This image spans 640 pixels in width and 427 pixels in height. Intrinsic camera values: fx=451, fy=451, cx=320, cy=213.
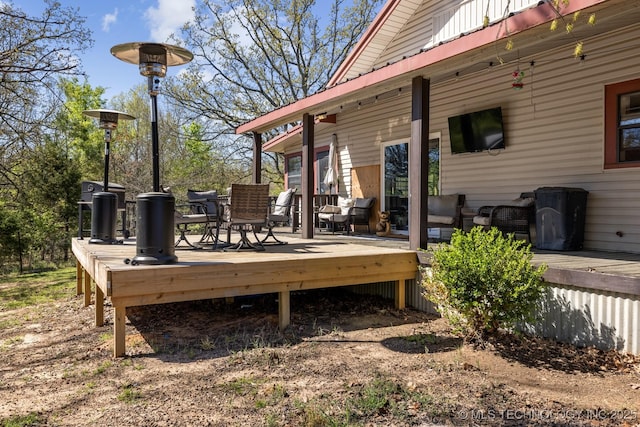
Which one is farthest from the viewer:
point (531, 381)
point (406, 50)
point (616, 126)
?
point (406, 50)

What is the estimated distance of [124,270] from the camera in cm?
345

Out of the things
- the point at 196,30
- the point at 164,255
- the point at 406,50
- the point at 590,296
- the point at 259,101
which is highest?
the point at 196,30

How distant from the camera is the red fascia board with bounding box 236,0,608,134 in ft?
11.0

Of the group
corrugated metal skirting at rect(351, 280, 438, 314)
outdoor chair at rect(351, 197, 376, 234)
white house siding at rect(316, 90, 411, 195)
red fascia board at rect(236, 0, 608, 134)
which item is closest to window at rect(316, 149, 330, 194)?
white house siding at rect(316, 90, 411, 195)

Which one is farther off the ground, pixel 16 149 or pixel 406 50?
pixel 406 50

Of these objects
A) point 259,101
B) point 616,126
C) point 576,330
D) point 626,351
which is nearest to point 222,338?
point 576,330

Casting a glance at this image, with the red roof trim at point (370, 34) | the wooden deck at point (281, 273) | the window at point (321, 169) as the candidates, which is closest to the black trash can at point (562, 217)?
the wooden deck at point (281, 273)

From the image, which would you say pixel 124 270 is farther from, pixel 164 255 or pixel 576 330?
pixel 576 330

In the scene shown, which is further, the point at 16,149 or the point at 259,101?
the point at 259,101

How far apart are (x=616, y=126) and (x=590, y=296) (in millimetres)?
2542

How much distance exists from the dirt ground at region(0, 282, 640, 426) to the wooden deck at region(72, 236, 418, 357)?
0.40 metres

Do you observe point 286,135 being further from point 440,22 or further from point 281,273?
point 281,273

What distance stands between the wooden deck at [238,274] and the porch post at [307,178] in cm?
160

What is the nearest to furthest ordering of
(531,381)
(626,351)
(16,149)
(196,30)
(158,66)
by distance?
(531,381), (626,351), (158,66), (16,149), (196,30)
